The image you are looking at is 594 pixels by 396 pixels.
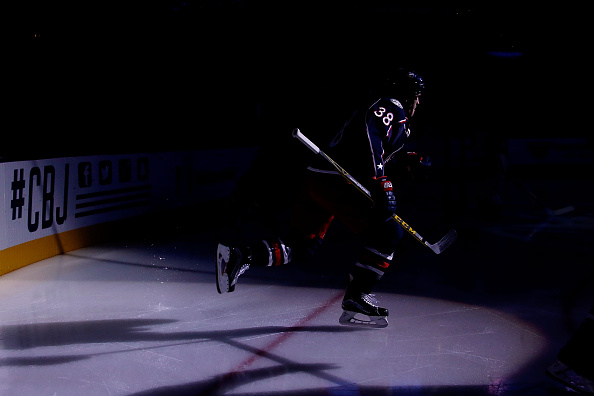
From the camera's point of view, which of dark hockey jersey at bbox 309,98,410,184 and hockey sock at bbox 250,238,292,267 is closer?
dark hockey jersey at bbox 309,98,410,184

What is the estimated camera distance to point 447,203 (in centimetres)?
823

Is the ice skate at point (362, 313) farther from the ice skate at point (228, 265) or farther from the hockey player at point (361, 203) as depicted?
the ice skate at point (228, 265)

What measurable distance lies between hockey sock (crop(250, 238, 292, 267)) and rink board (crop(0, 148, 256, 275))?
6.88 feet

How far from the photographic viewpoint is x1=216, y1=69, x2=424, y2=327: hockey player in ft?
10.5

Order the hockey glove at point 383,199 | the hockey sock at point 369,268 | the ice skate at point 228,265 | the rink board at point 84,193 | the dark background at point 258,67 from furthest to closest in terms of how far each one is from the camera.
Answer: the dark background at point 258,67
the rink board at point 84,193
the ice skate at point 228,265
the hockey sock at point 369,268
the hockey glove at point 383,199

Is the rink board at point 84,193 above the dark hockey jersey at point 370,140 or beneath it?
beneath

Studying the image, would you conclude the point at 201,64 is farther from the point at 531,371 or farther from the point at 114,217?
the point at 531,371

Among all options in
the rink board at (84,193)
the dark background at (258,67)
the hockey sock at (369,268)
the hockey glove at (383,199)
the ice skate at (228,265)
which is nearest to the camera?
the hockey glove at (383,199)

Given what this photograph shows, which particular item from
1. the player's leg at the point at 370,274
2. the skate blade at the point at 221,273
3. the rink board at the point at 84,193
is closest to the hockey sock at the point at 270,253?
the skate blade at the point at 221,273

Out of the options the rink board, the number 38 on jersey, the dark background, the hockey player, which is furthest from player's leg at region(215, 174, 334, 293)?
the dark background

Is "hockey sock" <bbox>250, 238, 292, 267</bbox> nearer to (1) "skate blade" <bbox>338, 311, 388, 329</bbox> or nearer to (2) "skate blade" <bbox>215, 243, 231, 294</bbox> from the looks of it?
(2) "skate blade" <bbox>215, 243, 231, 294</bbox>

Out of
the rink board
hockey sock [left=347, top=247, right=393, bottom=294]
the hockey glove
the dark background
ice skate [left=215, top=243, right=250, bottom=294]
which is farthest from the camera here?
the dark background

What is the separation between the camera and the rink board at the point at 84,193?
4703 mm

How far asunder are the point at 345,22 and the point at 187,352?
43.7 ft
